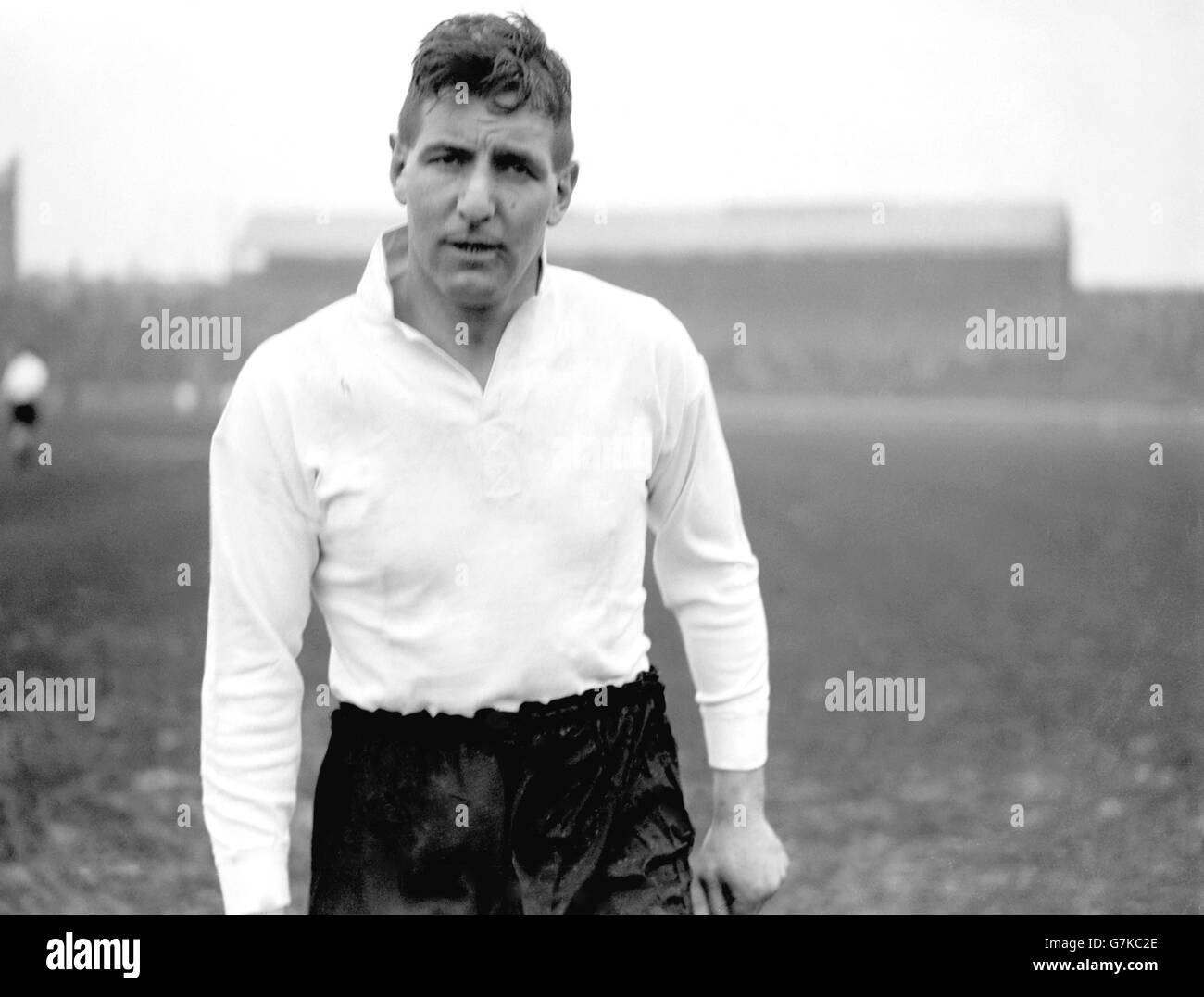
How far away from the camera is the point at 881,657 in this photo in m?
3.60

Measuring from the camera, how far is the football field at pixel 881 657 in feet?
10.8

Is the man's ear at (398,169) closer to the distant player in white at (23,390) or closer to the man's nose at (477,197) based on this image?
the man's nose at (477,197)

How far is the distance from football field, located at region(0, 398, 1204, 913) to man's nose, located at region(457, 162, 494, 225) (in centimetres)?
177

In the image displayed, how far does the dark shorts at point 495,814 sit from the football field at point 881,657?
153 centimetres

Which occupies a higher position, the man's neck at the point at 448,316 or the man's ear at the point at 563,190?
the man's ear at the point at 563,190

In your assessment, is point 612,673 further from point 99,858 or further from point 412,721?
point 99,858

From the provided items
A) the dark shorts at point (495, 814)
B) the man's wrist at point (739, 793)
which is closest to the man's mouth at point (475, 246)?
the dark shorts at point (495, 814)

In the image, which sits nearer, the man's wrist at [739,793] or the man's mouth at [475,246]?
the man's mouth at [475,246]

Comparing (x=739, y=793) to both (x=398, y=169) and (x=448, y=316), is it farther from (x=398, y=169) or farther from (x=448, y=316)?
(x=398, y=169)

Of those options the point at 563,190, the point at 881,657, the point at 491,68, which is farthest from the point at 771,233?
the point at 491,68

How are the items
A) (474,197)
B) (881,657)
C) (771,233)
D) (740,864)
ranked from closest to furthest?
(474,197)
(740,864)
(771,233)
(881,657)

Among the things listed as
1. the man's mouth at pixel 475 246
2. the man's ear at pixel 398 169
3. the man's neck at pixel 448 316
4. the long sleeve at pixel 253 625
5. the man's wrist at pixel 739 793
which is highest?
the man's ear at pixel 398 169

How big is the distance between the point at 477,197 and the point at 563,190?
0.58 feet
